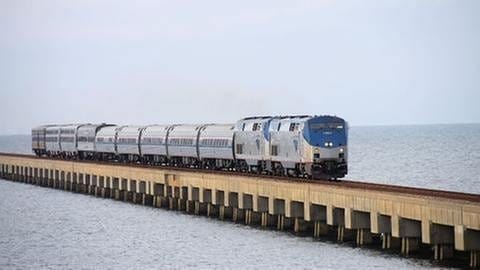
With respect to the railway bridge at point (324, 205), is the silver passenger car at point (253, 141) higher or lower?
higher

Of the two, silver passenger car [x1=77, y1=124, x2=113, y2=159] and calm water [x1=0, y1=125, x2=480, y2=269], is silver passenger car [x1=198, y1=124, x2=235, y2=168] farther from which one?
silver passenger car [x1=77, y1=124, x2=113, y2=159]

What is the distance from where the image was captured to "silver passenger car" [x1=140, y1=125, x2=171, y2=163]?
8412 cm

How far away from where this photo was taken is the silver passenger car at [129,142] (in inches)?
3536

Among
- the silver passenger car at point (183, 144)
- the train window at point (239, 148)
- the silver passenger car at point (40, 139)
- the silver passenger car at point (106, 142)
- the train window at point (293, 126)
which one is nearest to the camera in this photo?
the train window at point (293, 126)

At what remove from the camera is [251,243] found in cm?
5131

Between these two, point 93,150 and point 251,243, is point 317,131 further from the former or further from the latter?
point 93,150

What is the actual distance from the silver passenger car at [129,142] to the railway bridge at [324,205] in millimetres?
8641

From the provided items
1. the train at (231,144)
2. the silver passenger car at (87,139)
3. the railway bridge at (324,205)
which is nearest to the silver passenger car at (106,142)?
the train at (231,144)

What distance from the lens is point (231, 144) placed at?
6775 cm

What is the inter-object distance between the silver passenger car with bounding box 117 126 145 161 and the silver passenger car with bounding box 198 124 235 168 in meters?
14.2

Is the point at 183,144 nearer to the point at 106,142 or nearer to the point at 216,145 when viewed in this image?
the point at 216,145

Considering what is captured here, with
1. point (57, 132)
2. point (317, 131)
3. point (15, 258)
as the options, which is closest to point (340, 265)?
point (317, 131)

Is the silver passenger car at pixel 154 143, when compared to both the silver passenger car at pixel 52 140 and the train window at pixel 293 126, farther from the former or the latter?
the train window at pixel 293 126

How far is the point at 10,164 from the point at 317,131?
63616 millimetres
